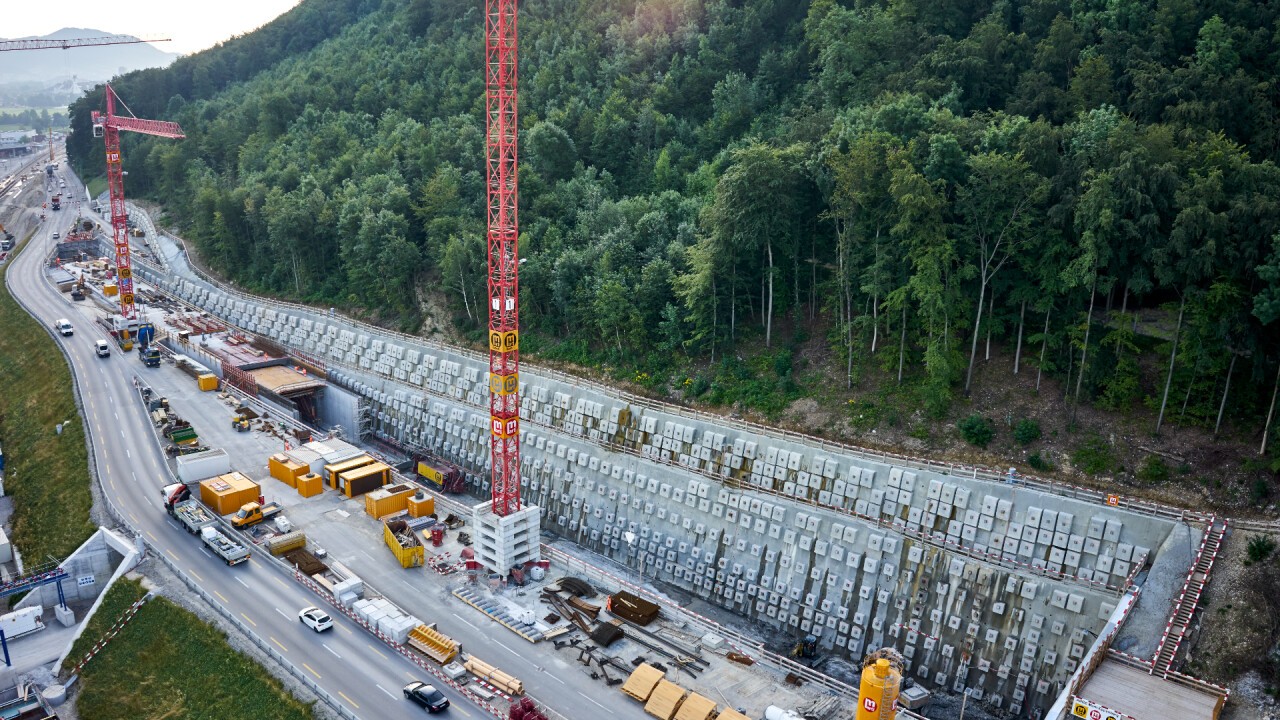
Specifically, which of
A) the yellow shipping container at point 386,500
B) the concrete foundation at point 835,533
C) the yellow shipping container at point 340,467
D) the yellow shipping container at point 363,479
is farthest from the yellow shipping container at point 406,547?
the yellow shipping container at point 340,467

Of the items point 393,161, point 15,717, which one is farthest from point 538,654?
point 393,161

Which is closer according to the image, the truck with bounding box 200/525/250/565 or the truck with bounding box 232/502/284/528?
the truck with bounding box 200/525/250/565

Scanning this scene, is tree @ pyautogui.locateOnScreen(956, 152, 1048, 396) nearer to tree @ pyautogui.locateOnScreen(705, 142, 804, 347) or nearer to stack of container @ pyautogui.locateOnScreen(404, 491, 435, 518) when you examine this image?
tree @ pyautogui.locateOnScreen(705, 142, 804, 347)

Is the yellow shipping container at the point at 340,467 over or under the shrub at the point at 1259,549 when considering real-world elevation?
under

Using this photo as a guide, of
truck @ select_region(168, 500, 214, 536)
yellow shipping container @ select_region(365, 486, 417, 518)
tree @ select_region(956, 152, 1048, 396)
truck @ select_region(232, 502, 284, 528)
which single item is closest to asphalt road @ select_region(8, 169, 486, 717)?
truck @ select_region(168, 500, 214, 536)

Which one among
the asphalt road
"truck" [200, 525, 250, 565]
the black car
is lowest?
the asphalt road

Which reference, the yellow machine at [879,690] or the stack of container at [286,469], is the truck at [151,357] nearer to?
the stack of container at [286,469]

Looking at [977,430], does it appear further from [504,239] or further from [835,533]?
[504,239]
